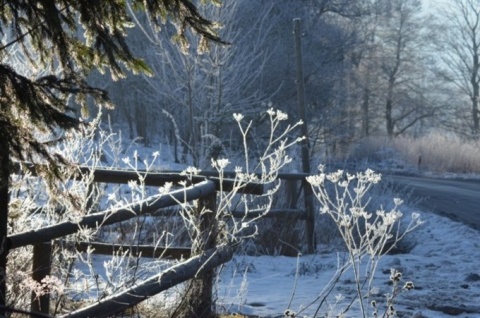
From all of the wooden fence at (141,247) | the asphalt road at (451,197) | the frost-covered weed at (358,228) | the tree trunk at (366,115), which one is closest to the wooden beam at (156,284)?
the wooden fence at (141,247)

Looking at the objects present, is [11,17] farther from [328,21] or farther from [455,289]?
[328,21]

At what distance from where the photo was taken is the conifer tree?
381 cm

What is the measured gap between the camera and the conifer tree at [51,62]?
3809mm

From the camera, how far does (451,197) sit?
22.4m

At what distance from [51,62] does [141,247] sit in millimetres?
2674

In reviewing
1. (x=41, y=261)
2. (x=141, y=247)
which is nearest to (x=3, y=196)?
(x=41, y=261)

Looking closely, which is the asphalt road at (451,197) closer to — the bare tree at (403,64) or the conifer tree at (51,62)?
the conifer tree at (51,62)

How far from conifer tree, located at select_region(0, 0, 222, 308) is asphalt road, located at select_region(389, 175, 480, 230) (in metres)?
12.3

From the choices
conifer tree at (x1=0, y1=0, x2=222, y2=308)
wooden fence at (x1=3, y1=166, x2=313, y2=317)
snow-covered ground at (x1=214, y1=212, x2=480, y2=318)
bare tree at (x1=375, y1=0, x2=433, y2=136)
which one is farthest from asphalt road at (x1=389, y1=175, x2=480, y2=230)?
bare tree at (x1=375, y1=0, x2=433, y2=136)

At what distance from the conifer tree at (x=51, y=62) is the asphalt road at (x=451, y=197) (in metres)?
12.3

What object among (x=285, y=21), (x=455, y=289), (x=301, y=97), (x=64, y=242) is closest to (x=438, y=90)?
(x=285, y=21)

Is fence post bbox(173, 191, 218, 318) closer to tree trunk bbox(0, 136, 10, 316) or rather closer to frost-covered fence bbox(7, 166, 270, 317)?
frost-covered fence bbox(7, 166, 270, 317)

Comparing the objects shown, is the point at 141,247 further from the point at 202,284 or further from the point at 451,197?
the point at 451,197

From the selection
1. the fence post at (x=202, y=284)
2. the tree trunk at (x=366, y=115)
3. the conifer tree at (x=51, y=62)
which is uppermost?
the tree trunk at (x=366, y=115)
